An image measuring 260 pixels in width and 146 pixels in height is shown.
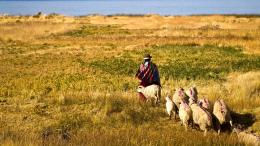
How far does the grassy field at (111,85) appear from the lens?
488 inches

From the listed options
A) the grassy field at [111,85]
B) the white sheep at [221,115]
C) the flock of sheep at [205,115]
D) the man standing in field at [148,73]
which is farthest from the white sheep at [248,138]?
the man standing in field at [148,73]

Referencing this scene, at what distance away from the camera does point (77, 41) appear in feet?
145

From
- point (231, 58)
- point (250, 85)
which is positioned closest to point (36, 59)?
point (231, 58)

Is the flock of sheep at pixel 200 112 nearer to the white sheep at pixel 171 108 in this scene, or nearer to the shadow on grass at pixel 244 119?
the white sheep at pixel 171 108

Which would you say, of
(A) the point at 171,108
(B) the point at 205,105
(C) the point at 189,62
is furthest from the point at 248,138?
(C) the point at 189,62

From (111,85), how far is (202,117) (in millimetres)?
9936

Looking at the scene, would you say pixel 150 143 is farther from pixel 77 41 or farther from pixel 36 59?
pixel 77 41

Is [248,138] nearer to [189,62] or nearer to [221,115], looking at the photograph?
[221,115]

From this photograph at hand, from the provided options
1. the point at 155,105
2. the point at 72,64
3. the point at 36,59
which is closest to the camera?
the point at 155,105

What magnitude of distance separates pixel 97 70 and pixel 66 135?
14968mm

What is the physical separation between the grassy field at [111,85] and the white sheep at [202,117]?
0.68ft

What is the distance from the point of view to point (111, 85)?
22359mm

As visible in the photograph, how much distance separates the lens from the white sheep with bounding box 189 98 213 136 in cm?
1270

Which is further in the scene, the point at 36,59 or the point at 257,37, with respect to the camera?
the point at 257,37
